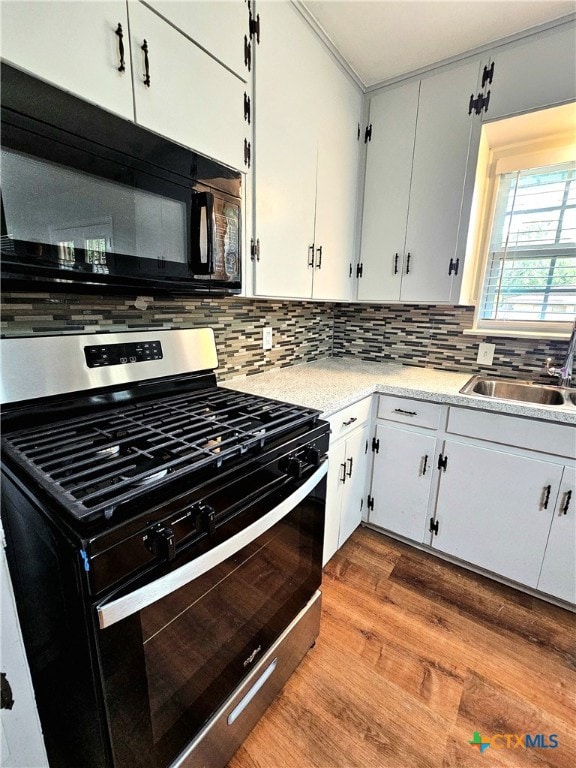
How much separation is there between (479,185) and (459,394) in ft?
3.69

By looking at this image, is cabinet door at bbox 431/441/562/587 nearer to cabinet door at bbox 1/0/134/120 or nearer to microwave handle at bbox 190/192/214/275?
microwave handle at bbox 190/192/214/275

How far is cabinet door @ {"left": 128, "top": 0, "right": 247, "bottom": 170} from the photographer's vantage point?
92 centimetres

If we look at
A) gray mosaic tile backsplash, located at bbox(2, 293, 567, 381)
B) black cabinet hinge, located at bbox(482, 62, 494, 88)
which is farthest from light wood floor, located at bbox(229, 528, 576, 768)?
black cabinet hinge, located at bbox(482, 62, 494, 88)

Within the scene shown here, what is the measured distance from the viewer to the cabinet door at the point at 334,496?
5.18ft

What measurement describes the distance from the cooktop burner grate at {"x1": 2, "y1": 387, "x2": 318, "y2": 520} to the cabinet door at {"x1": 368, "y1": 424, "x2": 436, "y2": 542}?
2.65 ft

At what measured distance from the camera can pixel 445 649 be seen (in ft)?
4.56

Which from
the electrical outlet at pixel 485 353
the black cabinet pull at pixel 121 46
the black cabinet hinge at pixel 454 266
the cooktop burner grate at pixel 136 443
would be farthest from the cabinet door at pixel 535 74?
the cooktop burner grate at pixel 136 443

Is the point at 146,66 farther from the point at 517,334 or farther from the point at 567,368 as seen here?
the point at 567,368

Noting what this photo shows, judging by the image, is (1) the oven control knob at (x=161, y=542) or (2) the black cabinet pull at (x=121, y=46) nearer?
(1) the oven control knob at (x=161, y=542)

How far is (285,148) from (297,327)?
0.97 m

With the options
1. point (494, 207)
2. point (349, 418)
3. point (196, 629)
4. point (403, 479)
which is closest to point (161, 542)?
point (196, 629)

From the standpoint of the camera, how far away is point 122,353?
117 cm

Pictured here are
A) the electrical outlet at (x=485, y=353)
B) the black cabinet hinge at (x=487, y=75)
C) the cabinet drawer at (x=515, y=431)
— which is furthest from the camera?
the electrical outlet at (x=485, y=353)

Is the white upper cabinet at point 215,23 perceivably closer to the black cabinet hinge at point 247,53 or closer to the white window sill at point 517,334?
the black cabinet hinge at point 247,53
